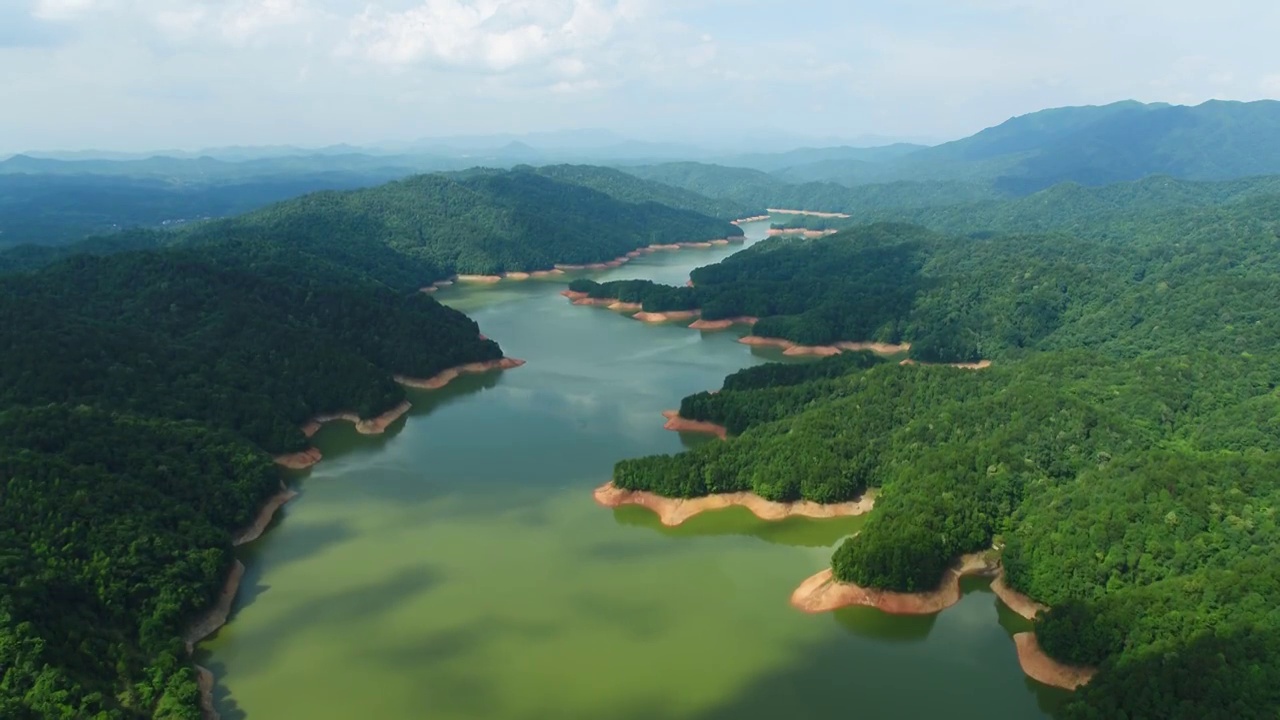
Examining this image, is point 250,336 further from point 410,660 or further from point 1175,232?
point 1175,232

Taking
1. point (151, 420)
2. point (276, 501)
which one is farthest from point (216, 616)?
point (151, 420)

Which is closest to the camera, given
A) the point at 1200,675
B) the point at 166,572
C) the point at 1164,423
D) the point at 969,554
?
the point at 1200,675

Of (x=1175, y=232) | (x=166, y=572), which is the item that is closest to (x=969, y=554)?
(x=166, y=572)

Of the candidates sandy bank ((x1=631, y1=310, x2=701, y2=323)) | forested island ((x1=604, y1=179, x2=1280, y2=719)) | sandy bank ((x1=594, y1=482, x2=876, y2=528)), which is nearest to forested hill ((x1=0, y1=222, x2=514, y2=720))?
sandy bank ((x1=594, y1=482, x2=876, y2=528))

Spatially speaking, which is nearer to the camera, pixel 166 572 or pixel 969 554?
pixel 166 572

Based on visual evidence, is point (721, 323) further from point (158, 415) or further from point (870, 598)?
point (870, 598)

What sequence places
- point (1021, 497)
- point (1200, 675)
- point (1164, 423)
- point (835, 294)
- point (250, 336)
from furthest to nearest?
point (835, 294) → point (250, 336) → point (1164, 423) → point (1021, 497) → point (1200, 675)

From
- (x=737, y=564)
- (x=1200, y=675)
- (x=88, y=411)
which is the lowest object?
(x=737, y=564)
